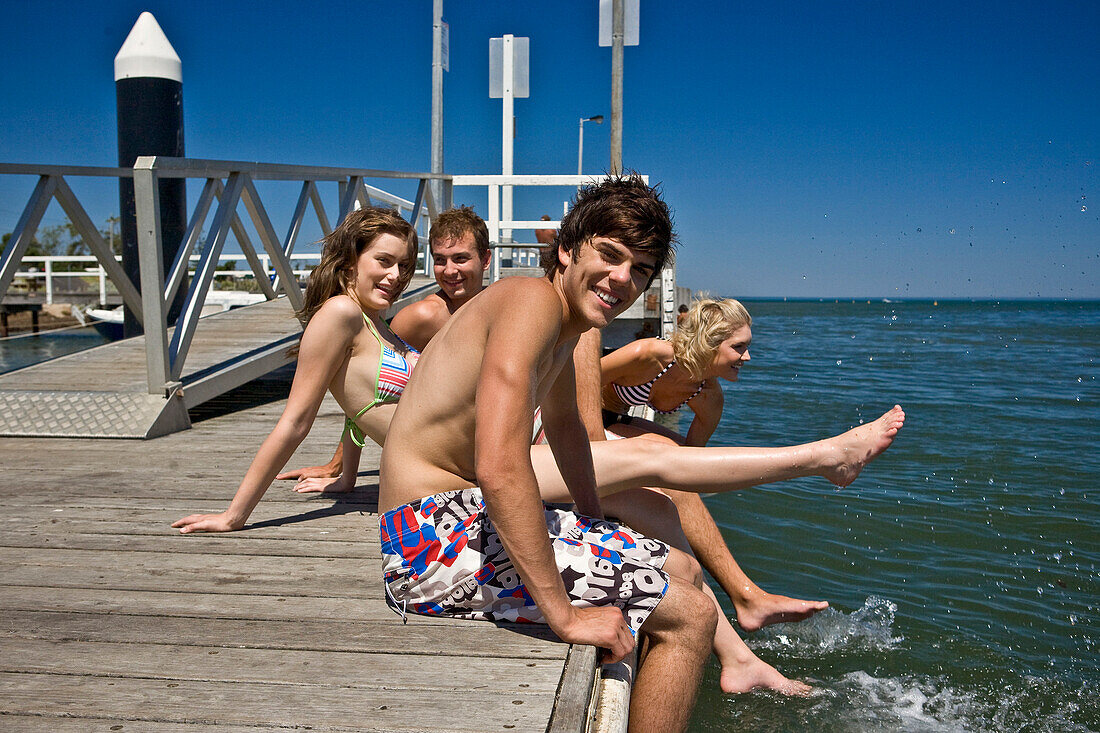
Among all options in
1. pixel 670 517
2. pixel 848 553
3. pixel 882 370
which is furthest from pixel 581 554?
pixel 882 370

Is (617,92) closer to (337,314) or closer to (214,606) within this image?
(337,314)

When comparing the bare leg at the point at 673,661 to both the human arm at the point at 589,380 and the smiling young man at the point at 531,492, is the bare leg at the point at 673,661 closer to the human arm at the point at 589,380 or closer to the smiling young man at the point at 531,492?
the smiling young man at the point at 531,492

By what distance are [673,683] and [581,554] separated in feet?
1.36

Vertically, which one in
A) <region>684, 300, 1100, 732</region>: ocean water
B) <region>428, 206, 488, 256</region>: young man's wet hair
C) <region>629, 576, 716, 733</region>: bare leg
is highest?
<region>428, 206, 488, 256</region>: young man's wet hair

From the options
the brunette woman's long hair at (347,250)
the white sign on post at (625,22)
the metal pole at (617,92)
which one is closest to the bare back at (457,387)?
the brunette woman's long hair at (347,250)

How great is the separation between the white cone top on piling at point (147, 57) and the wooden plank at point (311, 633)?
693 cm

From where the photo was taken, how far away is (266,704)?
5.82 ft

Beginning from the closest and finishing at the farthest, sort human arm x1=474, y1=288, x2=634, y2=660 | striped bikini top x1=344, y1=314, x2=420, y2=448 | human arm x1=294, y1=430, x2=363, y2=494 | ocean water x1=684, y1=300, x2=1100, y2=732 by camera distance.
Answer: human arm x1=474, y1=288, x2=634, y2=660, striped bikini top x1=344, y1=314, x2=420, y2=448, ocean water x1=684, y1=300, x2=1100, y2=732, human arm x1=294, y1=430, x2=363, y2=494

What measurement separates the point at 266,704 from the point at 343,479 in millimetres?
1967

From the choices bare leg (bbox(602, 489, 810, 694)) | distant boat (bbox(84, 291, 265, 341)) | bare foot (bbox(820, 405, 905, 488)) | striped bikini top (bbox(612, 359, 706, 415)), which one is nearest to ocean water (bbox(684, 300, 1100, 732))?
bare leg (bbox(602, 489, 810, 694))

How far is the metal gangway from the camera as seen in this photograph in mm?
4820

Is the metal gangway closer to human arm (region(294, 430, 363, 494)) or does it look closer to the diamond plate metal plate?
the diamond plate metal plate

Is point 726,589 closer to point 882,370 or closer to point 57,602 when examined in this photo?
point 57,602

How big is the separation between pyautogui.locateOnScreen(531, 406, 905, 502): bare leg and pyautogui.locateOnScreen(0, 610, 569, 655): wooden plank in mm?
645
